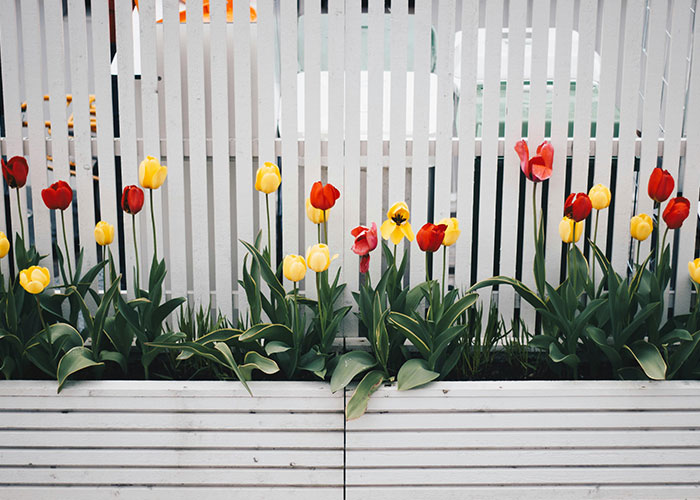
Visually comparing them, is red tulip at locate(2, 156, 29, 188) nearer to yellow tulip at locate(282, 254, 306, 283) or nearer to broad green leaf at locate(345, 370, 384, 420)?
yellow tulip at locate(282, 254, 306, 283)

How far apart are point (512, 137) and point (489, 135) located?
0.24 ft

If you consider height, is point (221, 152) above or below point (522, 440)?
above

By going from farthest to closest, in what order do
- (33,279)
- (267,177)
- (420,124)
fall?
(420,124) < (267,177) < (33,279)

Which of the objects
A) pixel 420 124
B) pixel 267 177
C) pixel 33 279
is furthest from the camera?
pixel 420 124

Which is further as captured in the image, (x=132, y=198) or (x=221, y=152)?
(x=221, y=152)

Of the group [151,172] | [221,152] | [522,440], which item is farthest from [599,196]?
[151,172]

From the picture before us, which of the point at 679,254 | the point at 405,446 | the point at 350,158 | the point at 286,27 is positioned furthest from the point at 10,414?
the point at 679,254

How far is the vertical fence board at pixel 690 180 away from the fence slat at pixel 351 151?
0.94 m

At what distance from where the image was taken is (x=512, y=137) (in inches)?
74.3

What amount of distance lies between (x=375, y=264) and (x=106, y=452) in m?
0.91

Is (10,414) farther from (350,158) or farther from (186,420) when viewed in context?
(350,158)

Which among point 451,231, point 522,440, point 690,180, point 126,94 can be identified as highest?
point 126,94

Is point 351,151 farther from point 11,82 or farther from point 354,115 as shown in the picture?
point 11,82

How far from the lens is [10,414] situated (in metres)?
1.59
